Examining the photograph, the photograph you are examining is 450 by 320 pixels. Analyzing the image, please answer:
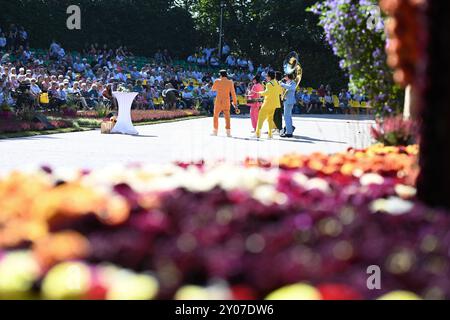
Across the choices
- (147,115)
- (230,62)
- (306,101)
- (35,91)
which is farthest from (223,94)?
(230,62)

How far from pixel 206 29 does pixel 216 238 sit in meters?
53.0

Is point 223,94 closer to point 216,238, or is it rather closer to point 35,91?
point 35,91

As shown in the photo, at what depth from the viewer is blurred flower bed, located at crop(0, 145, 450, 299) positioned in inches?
114

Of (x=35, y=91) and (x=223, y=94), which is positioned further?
(x=35, y=91)

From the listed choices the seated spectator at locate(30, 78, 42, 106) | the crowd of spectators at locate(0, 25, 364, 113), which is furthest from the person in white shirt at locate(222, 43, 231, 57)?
the seated spectator at locate(30, 78, 42, 106)

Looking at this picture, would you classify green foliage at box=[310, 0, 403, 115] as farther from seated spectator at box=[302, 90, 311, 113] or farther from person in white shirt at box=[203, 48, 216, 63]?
person in white shirt at box=[203, 48, 216, 63]

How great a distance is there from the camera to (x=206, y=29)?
55750mm

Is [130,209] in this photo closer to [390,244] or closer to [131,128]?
[390,244]

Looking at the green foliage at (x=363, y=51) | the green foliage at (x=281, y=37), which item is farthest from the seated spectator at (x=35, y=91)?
the green foliage at (x=281, y=37)

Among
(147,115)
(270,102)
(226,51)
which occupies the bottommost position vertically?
(147,115)

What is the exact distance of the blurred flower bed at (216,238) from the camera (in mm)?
2900

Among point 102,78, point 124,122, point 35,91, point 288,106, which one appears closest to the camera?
point 288,106
